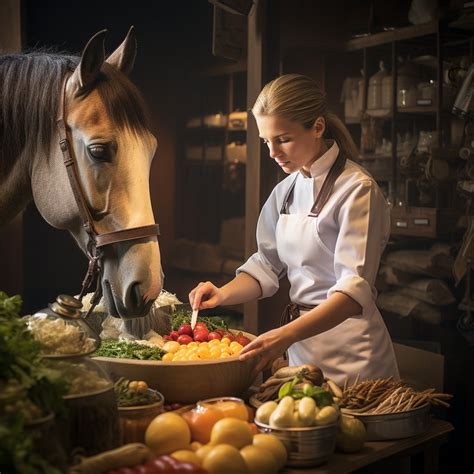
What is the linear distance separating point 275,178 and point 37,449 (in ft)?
8.59

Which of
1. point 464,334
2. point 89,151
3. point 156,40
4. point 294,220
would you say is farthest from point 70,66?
point 156,40

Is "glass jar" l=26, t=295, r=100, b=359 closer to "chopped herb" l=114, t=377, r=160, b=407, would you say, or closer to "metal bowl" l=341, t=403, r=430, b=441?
"chopped herb" l=114, t=377, r=160, b=407

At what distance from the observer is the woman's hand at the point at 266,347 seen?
1905 millimetres

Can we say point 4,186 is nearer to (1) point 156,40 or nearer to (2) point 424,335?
(2) point 424,335

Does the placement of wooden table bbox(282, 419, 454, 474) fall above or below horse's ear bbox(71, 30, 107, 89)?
below

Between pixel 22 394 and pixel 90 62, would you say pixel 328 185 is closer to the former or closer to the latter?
pixel 90 62

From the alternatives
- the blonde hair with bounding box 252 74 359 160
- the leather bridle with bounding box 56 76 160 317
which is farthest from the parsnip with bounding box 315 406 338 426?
the blonde hair with bounding box 252 74 359 160

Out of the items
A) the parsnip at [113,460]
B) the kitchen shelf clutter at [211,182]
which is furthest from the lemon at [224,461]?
the kitchen shelf clutter at [211,182]

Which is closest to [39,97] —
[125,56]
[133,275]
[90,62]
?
[90,62]

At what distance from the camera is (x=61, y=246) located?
4859mm

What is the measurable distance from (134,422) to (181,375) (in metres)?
0.27

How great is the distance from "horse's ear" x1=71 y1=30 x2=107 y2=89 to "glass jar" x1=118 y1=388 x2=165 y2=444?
3.16ft

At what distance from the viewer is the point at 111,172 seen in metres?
2.06

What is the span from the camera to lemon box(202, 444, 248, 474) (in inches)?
56.7
